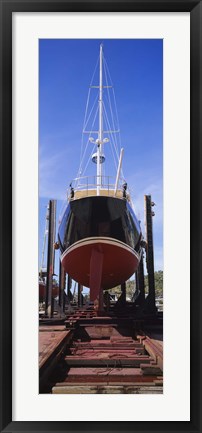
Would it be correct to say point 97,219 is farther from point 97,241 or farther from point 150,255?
point 150,255

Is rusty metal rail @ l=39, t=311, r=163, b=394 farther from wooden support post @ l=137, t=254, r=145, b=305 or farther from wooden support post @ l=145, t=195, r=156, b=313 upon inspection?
wooden support post @ l=137, t=254, r=145, b=305

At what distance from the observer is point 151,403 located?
2.35m

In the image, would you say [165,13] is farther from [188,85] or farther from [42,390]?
[42,390]

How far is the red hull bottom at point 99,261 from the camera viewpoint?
497 cm

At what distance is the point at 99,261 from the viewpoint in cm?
505

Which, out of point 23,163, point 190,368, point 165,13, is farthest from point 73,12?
point 190,368

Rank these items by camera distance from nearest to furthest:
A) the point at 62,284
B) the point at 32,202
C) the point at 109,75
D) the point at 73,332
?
the point at 32,202 → the point at 109,75 → the point at 73,332 → the point at 62,284

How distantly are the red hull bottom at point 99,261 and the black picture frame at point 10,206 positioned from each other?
8.66 ft

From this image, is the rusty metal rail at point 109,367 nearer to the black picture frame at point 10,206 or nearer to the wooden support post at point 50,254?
the black picture frame at point 10,206

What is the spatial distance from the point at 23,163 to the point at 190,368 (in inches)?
76.8

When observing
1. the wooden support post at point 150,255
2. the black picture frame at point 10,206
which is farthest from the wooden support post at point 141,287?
the black picture frame at point 10,206

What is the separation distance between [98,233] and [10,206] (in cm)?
282

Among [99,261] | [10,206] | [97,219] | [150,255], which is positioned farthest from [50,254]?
[10,206]

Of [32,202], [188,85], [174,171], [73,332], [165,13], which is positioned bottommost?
[73,332]
